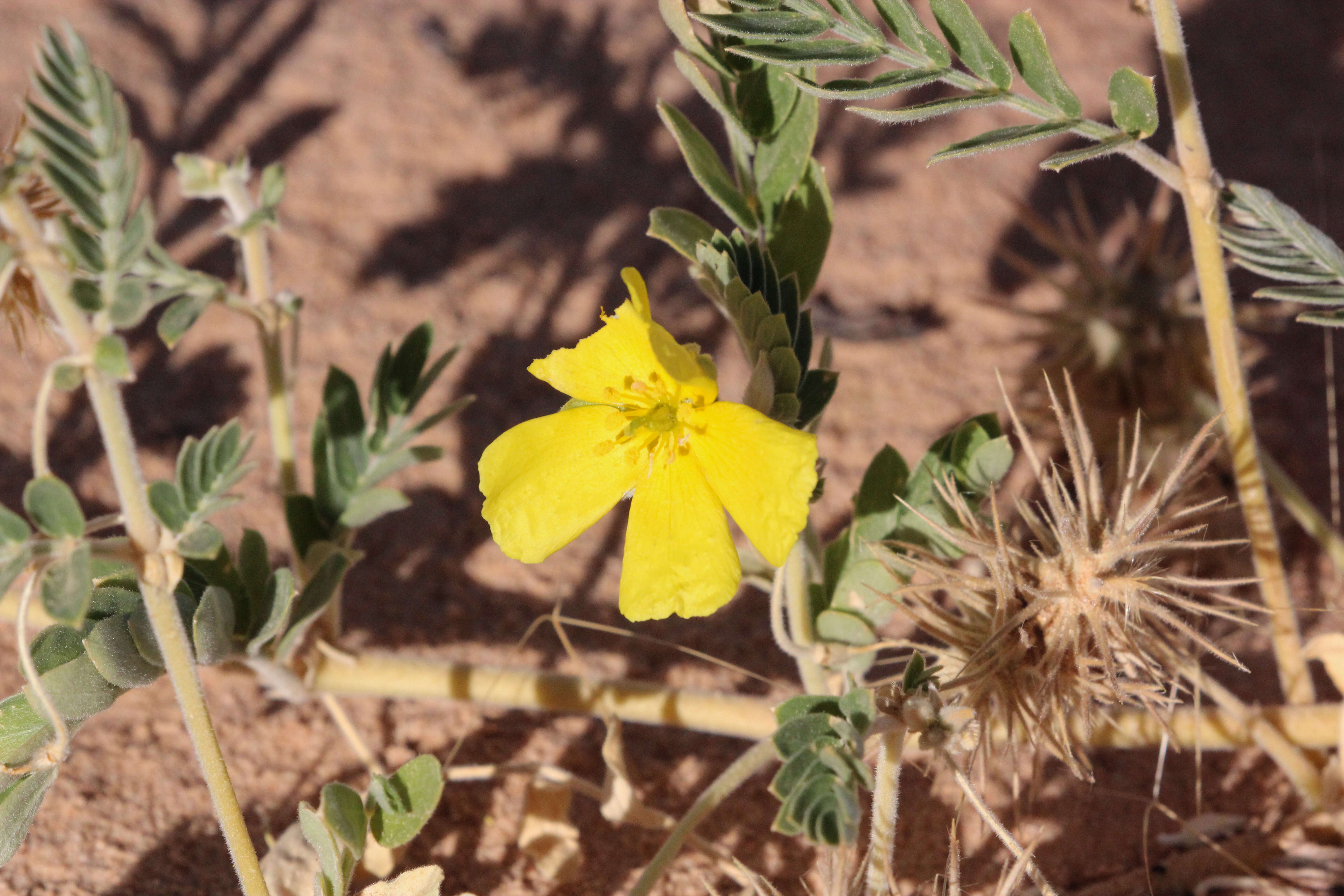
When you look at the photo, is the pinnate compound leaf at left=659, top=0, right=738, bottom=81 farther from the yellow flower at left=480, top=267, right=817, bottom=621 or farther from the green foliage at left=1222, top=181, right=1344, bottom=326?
the green foliage at left=1222, top=181, right=1344, bottom=326

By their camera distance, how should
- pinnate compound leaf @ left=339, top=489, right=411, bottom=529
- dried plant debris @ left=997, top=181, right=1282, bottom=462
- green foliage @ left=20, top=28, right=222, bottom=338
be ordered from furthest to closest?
dried plant debris @ left=997, top=181, right=1282, bottom=462 → pinnate compound leaf @ left=339, top=489, right=411, bottom=529 → green foliage @ left=20, top=28, right=222, bottom=338

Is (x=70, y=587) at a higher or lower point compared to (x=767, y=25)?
lower

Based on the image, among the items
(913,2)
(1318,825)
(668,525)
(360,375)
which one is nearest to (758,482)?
(668,525)

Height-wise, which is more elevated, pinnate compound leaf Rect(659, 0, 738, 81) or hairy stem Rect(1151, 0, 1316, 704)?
pinnate compound leaf Rect(659, 0, 738, 81)

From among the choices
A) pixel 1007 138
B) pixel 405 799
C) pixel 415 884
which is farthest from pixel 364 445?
pixel 1007 138

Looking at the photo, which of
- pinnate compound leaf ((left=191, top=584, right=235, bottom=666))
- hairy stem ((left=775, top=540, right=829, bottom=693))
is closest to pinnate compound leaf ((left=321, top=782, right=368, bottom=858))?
pinnate compound leaf ((left=191, top=584, right=235, bottom=666))

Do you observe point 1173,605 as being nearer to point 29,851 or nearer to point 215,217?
point 29,851

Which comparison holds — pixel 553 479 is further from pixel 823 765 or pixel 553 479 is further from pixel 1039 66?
pixel 1039 66
